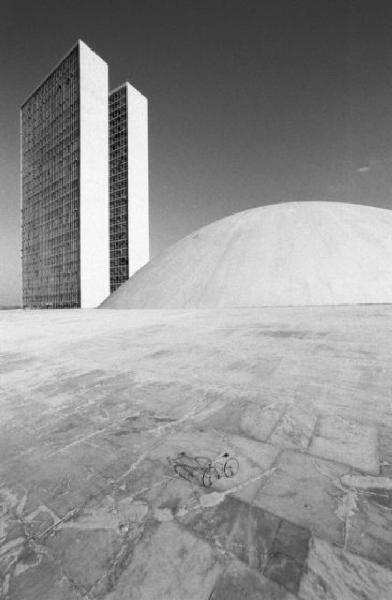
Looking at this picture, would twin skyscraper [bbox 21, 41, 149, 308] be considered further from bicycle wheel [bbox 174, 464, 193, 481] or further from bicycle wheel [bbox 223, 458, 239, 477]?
bicycle wheel [bbox 223, 458, 239, 477]

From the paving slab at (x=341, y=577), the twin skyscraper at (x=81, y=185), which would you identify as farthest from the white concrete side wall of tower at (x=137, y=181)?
the paving slab at (x=341, y=577)

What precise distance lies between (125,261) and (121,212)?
1319 centimetres

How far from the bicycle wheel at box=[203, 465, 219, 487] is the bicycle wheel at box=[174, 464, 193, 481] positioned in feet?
0.43

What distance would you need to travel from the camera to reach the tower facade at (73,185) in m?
60.1

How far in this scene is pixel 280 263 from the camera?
2023cm

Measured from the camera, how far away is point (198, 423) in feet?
10.6

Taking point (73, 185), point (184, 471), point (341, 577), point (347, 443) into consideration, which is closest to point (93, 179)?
point (73, 185)

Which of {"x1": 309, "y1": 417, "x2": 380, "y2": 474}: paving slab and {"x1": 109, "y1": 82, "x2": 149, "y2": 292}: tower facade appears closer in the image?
{"x1": 309, "y1": 417, "x2": 380, "y2": 474}: paving slab

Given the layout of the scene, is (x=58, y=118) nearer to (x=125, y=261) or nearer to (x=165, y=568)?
(x=125, y=261)

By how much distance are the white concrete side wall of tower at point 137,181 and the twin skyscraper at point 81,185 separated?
263 millimetres

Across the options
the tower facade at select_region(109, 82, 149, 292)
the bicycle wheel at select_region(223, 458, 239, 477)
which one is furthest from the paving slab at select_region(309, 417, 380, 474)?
the tower facade at select_region(109, 82, 149, 292)

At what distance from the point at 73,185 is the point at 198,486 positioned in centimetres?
7254

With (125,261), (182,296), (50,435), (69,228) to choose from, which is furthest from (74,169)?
(50,435)

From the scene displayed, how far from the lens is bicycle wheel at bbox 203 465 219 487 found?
2.22 m
